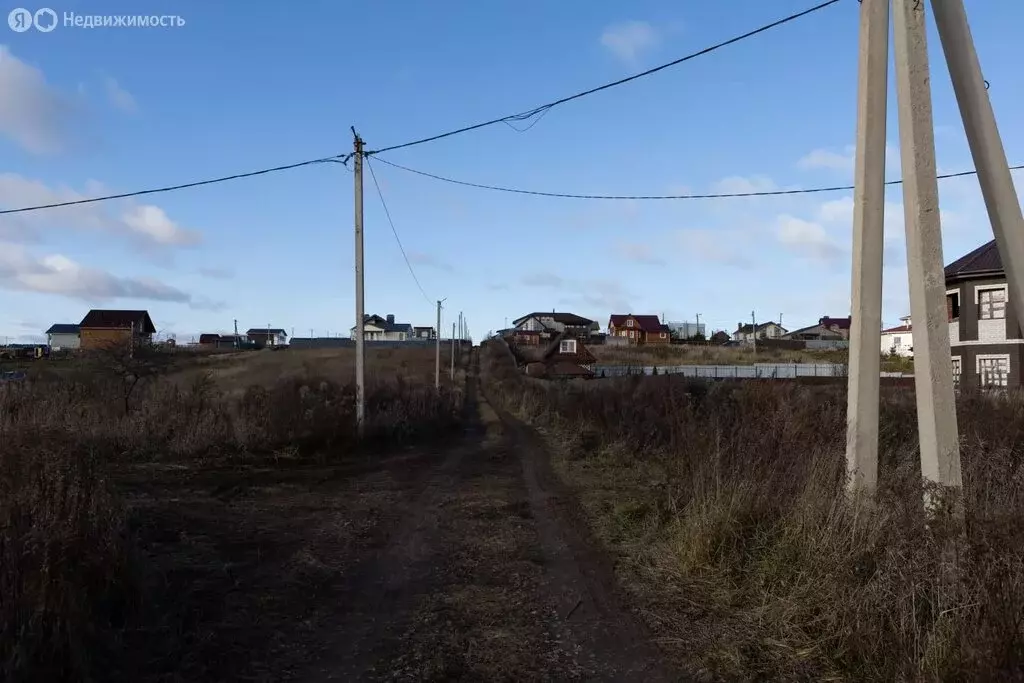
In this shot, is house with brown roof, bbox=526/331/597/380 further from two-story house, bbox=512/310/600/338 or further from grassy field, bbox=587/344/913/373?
two-story house, bbox=512/310/600/338

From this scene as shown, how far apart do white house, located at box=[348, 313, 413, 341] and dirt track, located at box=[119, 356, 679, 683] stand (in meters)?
104

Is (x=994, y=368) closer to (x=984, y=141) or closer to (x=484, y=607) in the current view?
(x=984, y=141)

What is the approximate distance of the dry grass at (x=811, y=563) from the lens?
3887 millimetres

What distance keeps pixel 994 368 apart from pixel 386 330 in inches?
4197

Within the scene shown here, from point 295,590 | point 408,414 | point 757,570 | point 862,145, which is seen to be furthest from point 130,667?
point 408,414

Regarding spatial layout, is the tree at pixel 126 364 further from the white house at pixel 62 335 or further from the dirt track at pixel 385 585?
the white house at pixel 62 335

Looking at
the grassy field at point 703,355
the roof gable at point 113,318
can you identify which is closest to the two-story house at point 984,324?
the grassy field at point 703,355

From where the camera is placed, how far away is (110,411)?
15180 mm

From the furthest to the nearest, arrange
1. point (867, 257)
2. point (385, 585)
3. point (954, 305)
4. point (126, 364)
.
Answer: point (954, 305) < point (126, 364) < point (867, 257) < point (385, 585)

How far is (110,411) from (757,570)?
46.0 feet

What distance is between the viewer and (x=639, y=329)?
12019 cm

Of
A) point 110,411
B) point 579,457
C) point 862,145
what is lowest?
point 579,457

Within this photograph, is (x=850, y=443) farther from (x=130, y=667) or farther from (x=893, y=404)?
(x=893, y=404)

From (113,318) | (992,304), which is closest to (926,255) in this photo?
(992,304)
